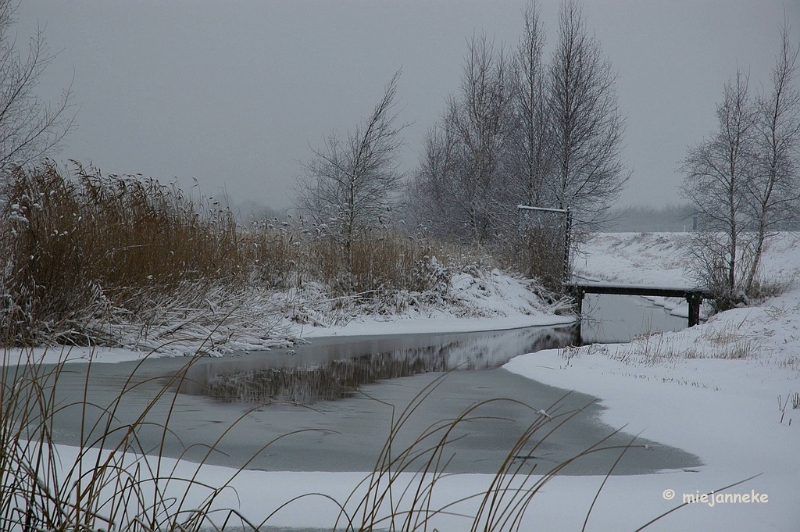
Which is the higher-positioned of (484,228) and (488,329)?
(484,228)

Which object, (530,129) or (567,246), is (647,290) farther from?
(530,129)

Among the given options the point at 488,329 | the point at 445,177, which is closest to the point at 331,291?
the point at 488,329

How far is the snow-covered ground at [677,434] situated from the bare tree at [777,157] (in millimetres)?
7416

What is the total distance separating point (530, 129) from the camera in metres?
20.0

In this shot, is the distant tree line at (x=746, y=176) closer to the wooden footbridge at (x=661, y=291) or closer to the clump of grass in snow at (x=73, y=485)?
the wooden footbridge at (x=661, y=291)

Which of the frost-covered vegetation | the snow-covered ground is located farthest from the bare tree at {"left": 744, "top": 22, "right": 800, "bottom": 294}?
the frost-covered vegetation

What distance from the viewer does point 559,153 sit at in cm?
1908

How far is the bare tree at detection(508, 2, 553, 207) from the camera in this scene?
1961cm

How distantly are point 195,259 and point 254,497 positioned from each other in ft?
17.5

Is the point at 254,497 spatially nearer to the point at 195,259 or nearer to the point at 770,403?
the point at 770,403

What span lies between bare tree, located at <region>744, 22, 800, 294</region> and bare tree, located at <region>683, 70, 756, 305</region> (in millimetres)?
256

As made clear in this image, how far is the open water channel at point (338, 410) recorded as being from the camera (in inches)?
122

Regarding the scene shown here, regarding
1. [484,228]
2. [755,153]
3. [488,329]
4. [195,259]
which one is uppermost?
[755,153]

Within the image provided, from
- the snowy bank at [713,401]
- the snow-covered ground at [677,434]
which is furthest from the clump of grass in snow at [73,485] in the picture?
the snowy bank at [713,401]
